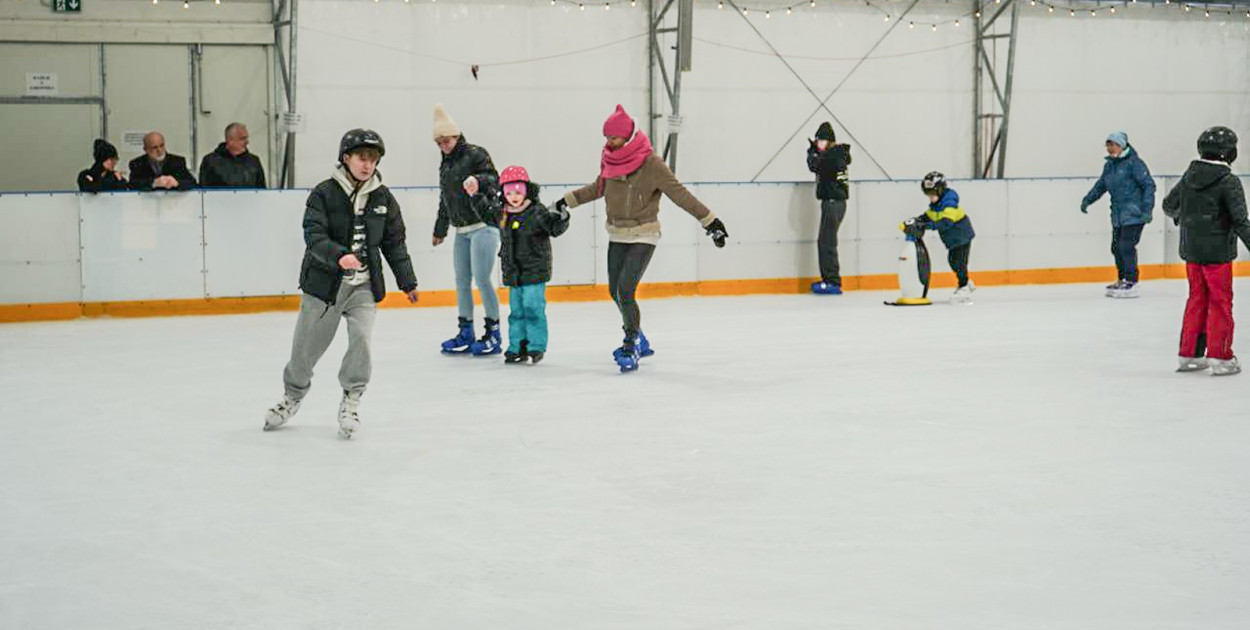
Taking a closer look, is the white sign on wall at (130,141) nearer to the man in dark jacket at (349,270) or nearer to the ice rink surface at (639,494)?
the ice rink surface at (639,494)

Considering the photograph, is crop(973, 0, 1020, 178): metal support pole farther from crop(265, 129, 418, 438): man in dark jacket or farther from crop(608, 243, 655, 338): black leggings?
crop(265, 129, 418, 438): man in dark jacket

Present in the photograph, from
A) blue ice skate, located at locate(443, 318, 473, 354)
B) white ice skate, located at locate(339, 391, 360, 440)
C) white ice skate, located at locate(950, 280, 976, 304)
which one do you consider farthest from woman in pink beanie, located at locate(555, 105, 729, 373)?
white ice skate, located at locate(950, 280, 976, 304)

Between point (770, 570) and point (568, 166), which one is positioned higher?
point (568, 166)

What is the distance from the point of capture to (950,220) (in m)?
13.5

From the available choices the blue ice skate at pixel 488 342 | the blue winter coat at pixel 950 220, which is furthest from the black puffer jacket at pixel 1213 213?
the blue winter coat at pixel 950 220

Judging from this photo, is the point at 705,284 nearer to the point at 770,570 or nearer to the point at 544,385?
the point at 544,385

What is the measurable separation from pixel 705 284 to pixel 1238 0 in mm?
10925

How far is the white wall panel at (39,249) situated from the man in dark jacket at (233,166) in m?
1.20

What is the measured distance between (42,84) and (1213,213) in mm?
13083

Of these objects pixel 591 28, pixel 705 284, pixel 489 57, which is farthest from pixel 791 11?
pixel 705 284

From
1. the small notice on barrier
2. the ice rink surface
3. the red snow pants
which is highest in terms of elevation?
the small notice on barrier

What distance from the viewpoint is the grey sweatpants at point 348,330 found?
6227 millimetres

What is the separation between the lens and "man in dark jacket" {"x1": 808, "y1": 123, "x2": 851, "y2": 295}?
48.9ft

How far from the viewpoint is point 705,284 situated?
48.5 ft
